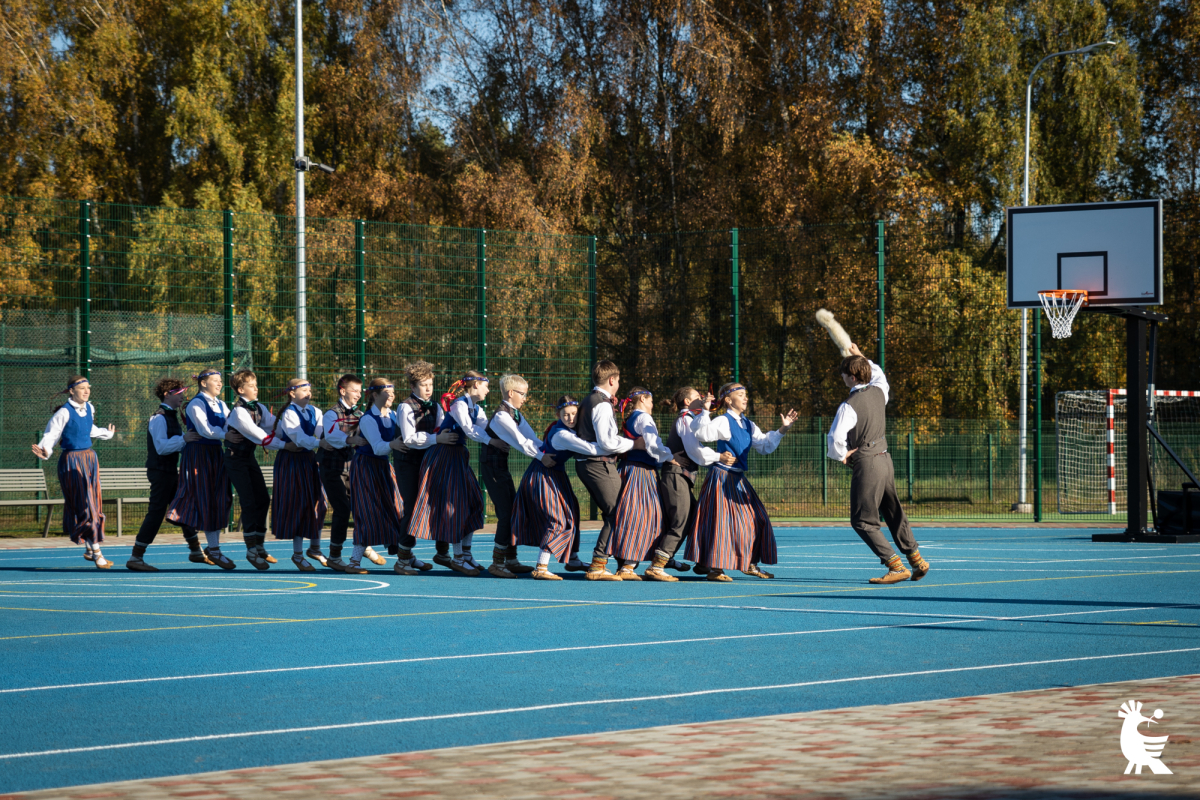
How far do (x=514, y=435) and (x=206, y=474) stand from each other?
352 cm

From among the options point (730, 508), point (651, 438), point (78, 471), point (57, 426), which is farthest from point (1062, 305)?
point (57, 426)

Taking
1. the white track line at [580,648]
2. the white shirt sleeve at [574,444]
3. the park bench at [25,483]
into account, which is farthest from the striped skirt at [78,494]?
the white track line at [580,648]

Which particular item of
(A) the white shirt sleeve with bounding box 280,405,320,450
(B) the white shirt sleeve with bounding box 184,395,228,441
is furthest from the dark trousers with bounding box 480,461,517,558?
(B) the white shirt sleeve with bounding box 184,395,228,441

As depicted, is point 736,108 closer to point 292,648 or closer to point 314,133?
point 314,133

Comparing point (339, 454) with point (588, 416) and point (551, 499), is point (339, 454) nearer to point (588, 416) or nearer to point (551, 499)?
point (551, 499)

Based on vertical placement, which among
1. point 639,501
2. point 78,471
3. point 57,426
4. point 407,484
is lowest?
point 639,501

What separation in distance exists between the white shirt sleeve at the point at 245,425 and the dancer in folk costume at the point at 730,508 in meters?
4.27

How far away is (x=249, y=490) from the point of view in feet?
48.0

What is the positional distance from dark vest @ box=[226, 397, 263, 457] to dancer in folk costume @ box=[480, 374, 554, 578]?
7.85ft

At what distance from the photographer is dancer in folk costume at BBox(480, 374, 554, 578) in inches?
523

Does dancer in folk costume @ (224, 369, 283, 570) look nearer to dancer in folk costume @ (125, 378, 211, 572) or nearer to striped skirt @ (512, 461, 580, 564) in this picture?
dancer in folk costume @ (125, 378, 211, 572)

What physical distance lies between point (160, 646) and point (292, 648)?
2.68 ft

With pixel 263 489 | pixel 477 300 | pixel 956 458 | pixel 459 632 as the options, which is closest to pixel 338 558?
pixel 263 489

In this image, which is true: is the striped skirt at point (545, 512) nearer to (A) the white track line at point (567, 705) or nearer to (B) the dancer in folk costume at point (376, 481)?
(B) the dancer in folk costume at point (376, 481)
